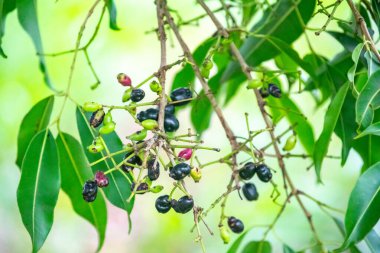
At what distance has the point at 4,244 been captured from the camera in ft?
8.70

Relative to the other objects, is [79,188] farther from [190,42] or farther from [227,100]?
[190,42]

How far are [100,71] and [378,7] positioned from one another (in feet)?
6.03

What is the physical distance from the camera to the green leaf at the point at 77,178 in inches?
39.2

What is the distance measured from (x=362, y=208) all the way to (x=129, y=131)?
1.97m

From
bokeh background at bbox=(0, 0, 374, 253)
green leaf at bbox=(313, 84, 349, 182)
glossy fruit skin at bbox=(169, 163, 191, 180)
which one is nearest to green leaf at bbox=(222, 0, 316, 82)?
green leaf at bbox=(313, 84, 349, 182)

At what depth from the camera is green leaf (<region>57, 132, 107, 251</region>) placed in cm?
100

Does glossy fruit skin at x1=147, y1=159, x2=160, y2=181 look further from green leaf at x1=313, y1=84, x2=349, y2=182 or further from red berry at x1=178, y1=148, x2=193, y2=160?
green leaf at x1=313, y1=84, x2=349, y2=182

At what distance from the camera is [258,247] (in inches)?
45.0

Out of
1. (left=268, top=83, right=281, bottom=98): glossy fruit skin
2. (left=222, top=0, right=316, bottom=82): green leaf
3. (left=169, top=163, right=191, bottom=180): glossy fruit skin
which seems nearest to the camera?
(left=169, top=163, right=191, bottom=180): glossy fruit skin

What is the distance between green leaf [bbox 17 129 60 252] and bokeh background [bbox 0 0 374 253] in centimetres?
141

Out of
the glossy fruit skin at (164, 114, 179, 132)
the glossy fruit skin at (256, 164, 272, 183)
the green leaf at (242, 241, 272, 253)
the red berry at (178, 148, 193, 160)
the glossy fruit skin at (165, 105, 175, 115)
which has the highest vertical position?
the glossy fruit skin at (165, 105, 175, 115)

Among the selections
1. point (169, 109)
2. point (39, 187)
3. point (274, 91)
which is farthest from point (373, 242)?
point (39, 187)

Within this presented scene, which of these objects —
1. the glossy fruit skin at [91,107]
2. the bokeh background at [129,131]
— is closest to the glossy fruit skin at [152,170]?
the glossy fruit skin at [91,107]

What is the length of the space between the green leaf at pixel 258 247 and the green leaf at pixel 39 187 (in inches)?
16.4
